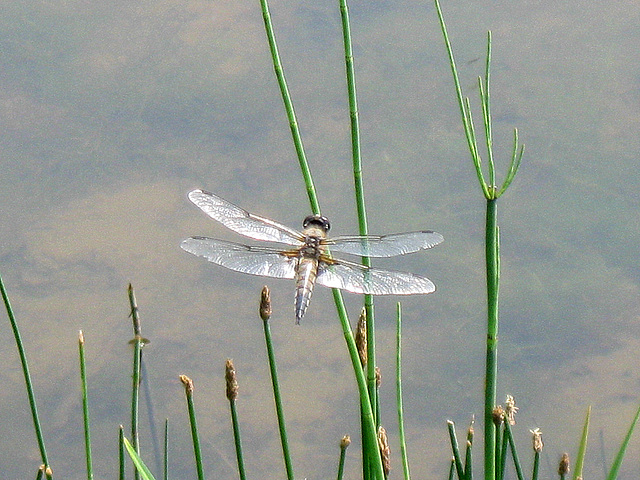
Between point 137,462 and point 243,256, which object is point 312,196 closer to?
point 137,462

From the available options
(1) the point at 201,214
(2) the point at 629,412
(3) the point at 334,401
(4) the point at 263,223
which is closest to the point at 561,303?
(2) the point at 629,412

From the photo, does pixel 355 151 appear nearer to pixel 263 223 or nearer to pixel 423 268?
pixel 263 223

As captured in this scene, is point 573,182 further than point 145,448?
Yes

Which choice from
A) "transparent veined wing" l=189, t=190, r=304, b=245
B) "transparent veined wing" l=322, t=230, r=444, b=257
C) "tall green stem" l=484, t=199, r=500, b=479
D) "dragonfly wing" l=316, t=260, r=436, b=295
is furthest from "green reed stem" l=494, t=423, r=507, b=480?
"transparent veined wing" l=189, t=190, r=304, b=245

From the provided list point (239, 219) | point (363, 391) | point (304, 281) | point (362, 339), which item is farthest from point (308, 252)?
point (363, 391)

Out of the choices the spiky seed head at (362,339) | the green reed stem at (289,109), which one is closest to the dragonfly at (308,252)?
the spiky seed head at (362,339)

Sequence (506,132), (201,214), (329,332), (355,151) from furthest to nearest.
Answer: (506,132) < (201,214) < (329,332) < (355,151)

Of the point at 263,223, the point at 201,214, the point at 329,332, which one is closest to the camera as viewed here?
the point at 263,223
